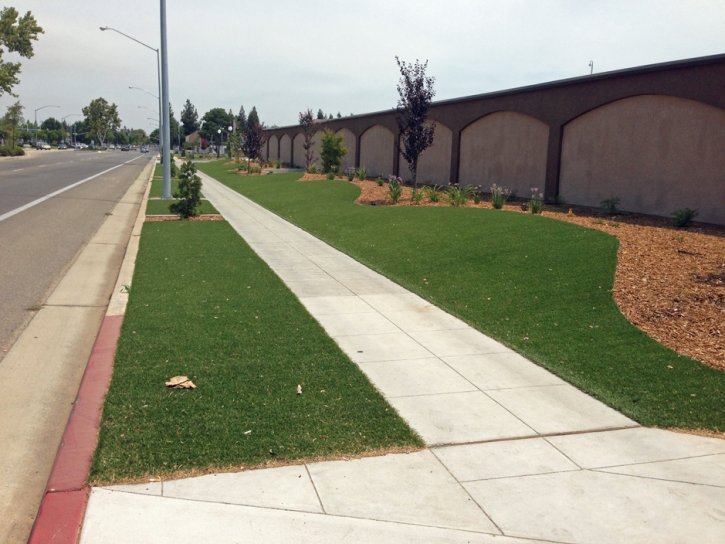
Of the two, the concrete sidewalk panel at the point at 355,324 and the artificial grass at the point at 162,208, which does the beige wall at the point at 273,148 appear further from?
the concrete sidewalk panel at the point at 355,324

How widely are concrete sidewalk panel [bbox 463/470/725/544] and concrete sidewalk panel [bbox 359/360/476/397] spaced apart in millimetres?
1672

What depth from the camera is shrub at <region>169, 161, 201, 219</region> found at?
18422 millimetres

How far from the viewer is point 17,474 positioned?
4.60 metres

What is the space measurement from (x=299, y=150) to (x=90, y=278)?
44414 mm

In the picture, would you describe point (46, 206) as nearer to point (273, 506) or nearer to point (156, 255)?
point (156, 255)

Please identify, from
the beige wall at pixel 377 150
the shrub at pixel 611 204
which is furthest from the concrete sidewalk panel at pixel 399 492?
the beige wall at pixel 377 150

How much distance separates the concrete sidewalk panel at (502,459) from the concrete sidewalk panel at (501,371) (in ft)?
3.95

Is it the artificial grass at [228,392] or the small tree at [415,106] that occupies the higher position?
the small tree at [415,106]

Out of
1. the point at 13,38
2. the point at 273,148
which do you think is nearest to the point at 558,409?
the point at 273,148

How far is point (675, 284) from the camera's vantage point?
30.1 feet

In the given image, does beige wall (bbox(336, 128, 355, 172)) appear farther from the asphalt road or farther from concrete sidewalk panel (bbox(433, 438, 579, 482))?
concrete sidewalk panel (bbox(433, 438, 579, 482))

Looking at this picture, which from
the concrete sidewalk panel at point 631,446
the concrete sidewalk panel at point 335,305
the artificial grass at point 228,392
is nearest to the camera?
the artificial grass at point 228,392

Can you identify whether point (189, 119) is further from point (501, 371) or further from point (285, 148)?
point (501, 371)

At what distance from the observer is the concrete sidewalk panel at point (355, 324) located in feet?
26.3
